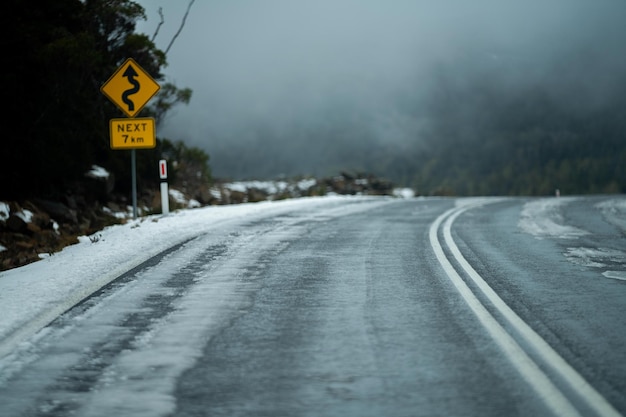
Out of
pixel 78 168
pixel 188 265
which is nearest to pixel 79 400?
pixel 188 265

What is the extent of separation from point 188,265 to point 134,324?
2.88m

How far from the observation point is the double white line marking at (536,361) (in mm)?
3275

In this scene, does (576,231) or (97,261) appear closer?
(97,261)

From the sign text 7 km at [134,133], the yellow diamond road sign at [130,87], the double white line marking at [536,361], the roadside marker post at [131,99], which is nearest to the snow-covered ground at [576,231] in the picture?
the double white line marking at [536,361]

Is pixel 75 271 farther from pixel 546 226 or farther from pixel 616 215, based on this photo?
pixel 616 215

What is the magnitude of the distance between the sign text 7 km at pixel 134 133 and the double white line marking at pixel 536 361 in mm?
9109

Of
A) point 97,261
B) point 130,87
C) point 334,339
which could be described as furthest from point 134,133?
point 334,339

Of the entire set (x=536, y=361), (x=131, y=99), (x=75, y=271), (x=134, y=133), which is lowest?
(x=536, y=361)

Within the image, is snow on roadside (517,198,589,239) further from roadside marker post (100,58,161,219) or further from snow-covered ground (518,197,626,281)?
roadside marker post (100,58,161,219)

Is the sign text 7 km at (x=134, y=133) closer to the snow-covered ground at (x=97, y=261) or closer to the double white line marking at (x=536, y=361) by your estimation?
the snow-covered ground at (x=97, y=261)

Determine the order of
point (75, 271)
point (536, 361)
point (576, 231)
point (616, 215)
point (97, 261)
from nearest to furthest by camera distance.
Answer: point (536, 361), point (75, 271), point (97, 261), point (576, 231), point (616, 215)

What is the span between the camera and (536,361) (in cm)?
398

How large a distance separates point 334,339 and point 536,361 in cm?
134

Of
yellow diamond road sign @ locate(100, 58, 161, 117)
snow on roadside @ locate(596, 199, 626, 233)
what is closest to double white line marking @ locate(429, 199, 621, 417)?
snow on roadside @ locate(596, 199, 626, 233)
